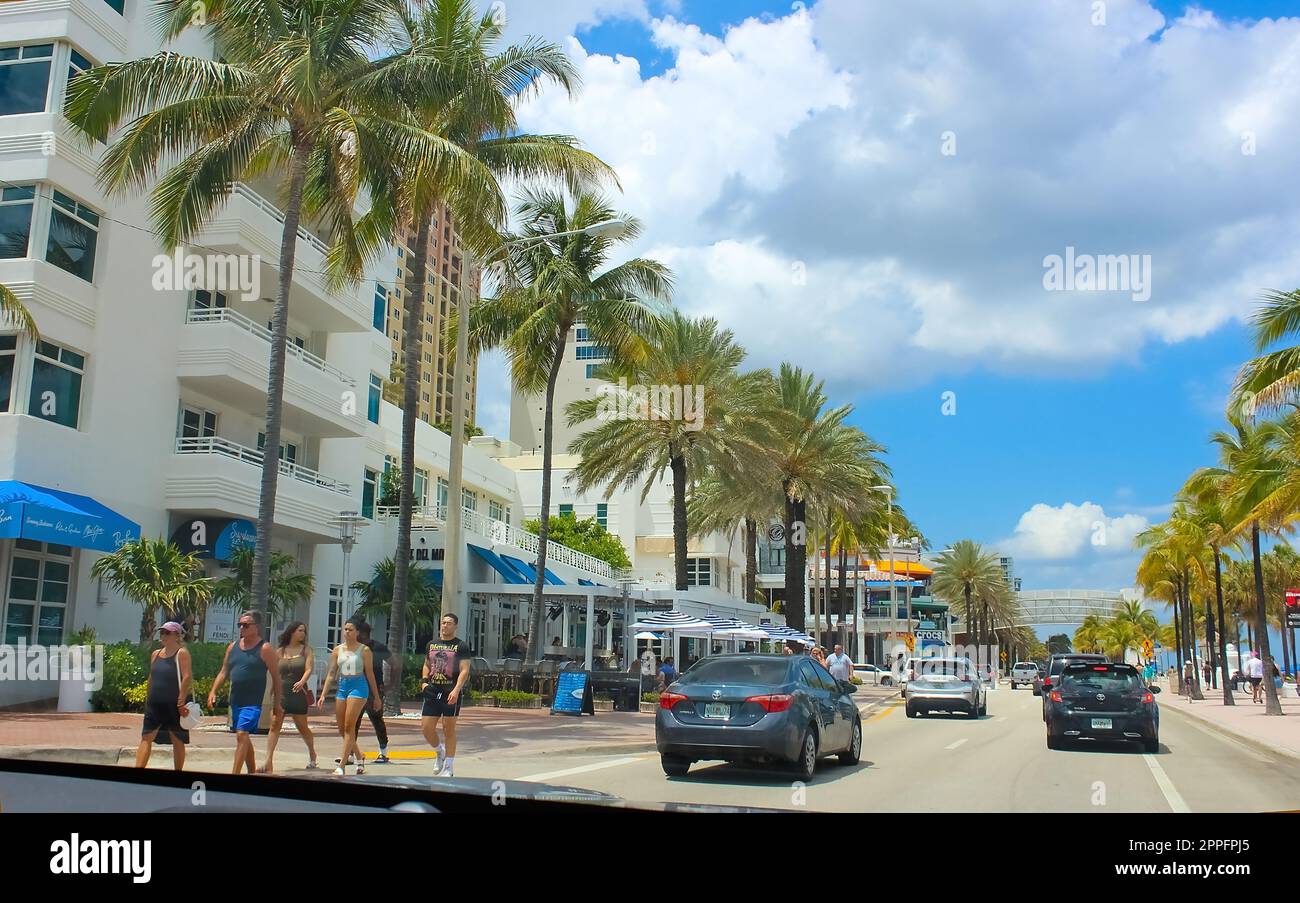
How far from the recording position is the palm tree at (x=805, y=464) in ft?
135

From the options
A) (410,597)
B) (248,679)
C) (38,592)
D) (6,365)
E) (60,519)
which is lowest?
(248,679)

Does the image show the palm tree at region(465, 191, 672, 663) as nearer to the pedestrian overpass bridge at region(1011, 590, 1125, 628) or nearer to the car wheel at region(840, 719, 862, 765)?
the car wheel at region(840, 719, 862, 765)

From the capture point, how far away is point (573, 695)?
933 inches

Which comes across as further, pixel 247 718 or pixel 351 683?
pixel 351 683

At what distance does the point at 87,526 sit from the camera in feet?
66.7

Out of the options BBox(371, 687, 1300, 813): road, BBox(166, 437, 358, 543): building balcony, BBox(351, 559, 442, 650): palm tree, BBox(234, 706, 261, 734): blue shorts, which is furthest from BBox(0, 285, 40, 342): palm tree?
BBox(351, 559, 442, 650): palm tree

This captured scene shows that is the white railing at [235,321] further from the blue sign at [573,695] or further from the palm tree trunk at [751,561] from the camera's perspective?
the palm tree trunk at [751,561]

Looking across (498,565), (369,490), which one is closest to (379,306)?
(369,490)

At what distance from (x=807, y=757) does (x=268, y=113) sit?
1518 centimetres

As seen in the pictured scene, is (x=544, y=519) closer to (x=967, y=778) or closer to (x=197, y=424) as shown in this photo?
(x=197, y=424)

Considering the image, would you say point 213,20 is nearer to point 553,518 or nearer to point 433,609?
point 433,609

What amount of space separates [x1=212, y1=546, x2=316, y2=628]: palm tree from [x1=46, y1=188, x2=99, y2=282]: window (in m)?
6.79
